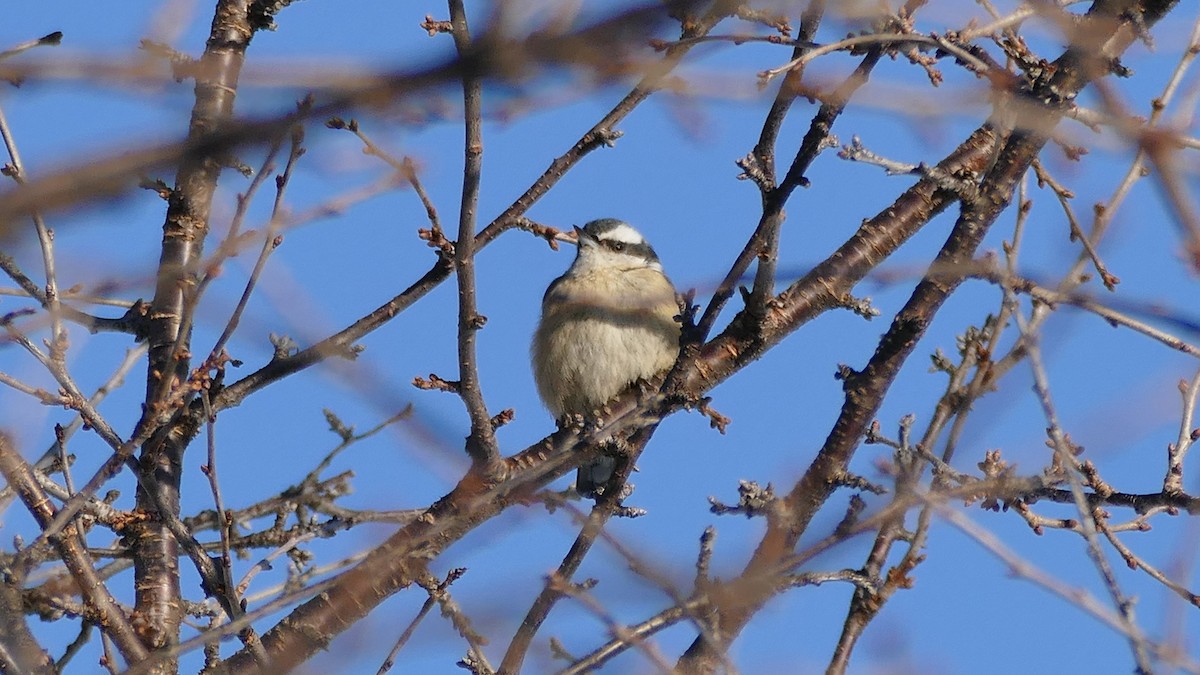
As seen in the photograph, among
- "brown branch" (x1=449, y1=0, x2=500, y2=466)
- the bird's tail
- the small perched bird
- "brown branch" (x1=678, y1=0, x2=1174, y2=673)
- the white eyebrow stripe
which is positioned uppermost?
the white eyebrow stripe

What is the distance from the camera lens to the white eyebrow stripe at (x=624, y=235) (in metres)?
7.87

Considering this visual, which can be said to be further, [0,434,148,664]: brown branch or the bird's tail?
the bird's tail

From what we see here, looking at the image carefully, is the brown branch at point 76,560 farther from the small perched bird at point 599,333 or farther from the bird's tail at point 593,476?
the bird's tail at point 593,476

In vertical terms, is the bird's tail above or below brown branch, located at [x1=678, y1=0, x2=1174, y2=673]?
above

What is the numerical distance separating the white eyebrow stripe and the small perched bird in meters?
0.06

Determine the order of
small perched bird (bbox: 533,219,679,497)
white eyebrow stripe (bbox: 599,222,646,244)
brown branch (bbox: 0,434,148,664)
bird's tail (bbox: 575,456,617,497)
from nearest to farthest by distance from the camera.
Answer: brown branch (bbox: 0,434,148,664) → small perched bird (bbox: 533,219,679,497) → bird's tail (bbox: 575,456,617,497) → white eyebrow stripe (bbox: 599,222,646,244)

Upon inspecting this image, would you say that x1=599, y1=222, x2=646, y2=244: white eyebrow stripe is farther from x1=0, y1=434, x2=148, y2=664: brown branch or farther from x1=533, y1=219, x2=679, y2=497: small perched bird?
x1=0, y1=434, x2=148, y2=664: brown branch

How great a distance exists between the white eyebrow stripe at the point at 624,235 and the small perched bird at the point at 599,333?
2.4 inches

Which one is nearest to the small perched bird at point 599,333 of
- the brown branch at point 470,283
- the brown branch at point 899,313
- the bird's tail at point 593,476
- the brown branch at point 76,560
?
the bird's tail at point 593,476

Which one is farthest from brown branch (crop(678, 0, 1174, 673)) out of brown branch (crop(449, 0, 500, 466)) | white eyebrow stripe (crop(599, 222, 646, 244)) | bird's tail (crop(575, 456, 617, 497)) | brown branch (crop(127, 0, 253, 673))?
white eyebrow stripe (crop(599, 222, 646, 244))

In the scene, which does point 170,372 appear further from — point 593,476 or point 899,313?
point 593,476

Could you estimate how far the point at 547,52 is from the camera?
111 centimetres

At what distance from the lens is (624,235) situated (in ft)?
26.0

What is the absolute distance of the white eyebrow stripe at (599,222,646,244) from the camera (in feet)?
25.8
